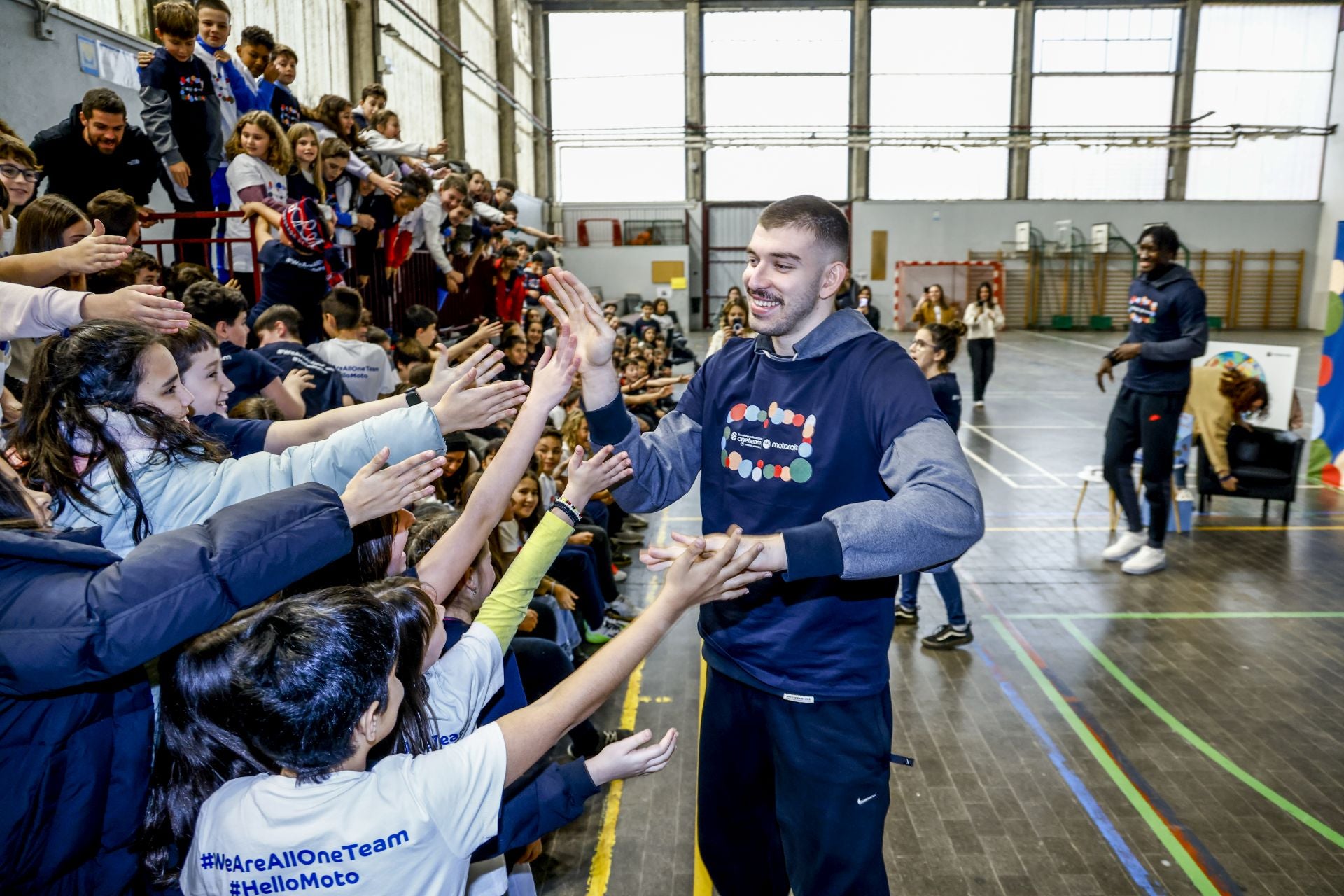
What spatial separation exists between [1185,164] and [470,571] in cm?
3212

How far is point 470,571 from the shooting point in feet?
10.0

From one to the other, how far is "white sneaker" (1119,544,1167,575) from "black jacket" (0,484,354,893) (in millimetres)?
6972

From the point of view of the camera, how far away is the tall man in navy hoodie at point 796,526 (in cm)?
253

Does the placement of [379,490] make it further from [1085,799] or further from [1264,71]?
[1264,71]

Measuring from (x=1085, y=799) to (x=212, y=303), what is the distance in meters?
4.72

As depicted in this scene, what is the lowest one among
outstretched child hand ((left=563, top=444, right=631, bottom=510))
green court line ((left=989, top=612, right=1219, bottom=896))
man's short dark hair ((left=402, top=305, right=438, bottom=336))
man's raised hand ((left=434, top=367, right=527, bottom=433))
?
green court line ((left=989, top=612, right=1219, bottom=896))

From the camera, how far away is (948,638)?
5.94 m

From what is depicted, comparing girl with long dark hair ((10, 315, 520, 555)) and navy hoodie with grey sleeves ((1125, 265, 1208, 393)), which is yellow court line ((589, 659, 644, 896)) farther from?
navy hoodie with grey sleeves ((1125, 265, 1208, 393))

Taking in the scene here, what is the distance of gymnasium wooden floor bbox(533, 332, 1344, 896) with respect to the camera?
12.5 ft

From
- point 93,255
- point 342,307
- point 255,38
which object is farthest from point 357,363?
point 255,38

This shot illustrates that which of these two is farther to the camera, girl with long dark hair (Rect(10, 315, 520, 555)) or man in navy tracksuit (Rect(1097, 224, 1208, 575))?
man in navy tracksuit (Rect(1097, 224, 1208, 575))

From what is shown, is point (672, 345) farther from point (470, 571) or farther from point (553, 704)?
point (553, 704)

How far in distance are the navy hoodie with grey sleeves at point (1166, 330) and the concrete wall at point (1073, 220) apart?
22685 millimetres

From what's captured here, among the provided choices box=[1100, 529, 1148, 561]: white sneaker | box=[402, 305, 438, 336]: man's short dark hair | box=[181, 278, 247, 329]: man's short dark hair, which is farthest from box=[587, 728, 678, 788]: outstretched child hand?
box=[1100, 529, 1148, 561]: white sneaker
